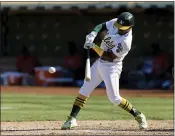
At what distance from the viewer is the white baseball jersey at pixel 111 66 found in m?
8.77

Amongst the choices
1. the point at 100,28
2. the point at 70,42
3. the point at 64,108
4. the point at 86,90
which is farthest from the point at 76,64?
the point at 100,28

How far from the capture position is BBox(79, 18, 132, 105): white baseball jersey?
877 cm

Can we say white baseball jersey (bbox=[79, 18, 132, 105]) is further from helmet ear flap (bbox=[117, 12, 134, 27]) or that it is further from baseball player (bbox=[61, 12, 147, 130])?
helmet ear flap (bbox=[117, 12, 134, 27])

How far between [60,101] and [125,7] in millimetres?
6387

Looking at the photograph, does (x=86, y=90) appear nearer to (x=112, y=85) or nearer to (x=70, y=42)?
(x=112, y=85)

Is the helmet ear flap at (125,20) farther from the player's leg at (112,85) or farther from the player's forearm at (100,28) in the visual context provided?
the player's leg at (112,85)

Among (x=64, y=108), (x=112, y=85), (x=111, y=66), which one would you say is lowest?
(x=64, y=108)

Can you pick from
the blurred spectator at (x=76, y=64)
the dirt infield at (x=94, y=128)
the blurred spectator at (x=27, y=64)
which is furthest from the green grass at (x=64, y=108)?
the blurred spectator at (x=76, y=64)

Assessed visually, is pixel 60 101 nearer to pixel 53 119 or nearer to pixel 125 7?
pixel 53 119

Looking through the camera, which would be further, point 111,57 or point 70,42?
point 70,42

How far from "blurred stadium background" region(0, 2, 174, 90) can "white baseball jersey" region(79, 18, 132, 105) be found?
35.1 feet

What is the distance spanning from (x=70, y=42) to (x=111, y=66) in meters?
13.2

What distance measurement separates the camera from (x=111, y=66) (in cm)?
891

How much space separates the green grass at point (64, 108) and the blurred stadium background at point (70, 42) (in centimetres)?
361
